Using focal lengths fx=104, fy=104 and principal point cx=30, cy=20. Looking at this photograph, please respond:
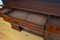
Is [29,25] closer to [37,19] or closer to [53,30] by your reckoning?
[37,19]

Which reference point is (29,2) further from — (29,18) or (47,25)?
(47,25)

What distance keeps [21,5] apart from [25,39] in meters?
0.39

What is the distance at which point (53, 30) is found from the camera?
32.7 inches

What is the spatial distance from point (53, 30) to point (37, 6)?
1.11 ft

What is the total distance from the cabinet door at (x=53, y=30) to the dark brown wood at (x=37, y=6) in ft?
0.29

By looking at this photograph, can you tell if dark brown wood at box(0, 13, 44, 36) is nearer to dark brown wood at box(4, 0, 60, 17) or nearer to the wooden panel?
the wooden panel

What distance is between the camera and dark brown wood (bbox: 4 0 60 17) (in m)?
0.95

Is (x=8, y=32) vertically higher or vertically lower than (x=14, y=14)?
lower

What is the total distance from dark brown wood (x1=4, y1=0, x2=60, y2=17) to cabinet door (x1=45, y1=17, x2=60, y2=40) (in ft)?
0.29

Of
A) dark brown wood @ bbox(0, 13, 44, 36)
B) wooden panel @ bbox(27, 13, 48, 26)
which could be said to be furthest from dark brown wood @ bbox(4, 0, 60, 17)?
dark brown wood @ bbox(0, 13, 44, 36)

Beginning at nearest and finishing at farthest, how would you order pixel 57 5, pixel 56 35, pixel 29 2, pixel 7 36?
pixel 56 35, pixel 57 5, pixel 29 2, pixel 7 36

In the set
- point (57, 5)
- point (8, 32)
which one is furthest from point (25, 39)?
point (57, 5)

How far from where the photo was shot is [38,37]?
3.81ft

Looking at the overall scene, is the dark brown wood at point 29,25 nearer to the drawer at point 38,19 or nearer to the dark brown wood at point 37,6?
the drawer at point 38,19
